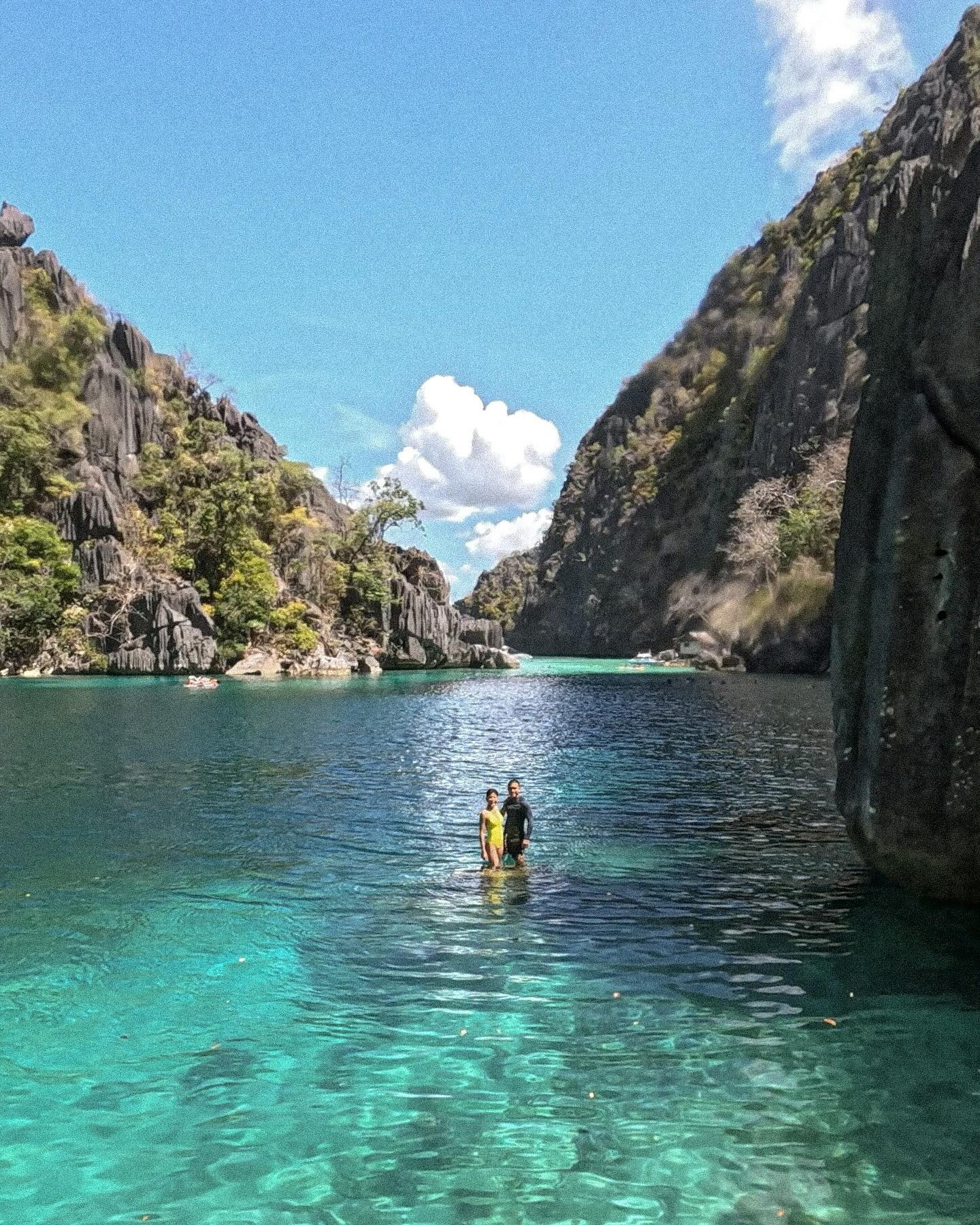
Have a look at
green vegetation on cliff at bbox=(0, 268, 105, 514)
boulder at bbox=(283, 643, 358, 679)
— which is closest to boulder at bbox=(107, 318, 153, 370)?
green vegetation on cliff at bbox=(0, 268, 105, 514)

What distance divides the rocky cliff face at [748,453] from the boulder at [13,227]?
273ft

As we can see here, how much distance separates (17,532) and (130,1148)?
75.8 metres

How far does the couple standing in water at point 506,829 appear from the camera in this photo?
587 inches

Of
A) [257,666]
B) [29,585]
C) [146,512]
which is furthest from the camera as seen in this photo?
[146,512]

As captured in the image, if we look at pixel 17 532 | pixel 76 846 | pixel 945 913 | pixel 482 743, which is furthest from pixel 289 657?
pixel 945 913

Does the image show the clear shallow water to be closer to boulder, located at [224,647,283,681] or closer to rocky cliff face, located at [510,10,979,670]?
rocky cliff face, located at [510,10,979,670]

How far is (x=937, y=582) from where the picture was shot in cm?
1188

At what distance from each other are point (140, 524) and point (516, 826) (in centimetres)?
7663

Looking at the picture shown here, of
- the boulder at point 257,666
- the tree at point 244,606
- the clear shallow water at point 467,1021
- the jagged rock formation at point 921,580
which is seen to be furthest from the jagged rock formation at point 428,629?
the jagged rock formation at point 921,580

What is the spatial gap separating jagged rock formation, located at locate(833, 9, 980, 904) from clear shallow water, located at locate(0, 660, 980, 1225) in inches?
55.4

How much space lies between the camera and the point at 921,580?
1209 cm

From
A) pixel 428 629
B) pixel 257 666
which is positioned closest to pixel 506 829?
pixel 257 666

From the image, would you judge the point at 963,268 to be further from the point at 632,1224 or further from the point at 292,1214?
the point at 292,1214

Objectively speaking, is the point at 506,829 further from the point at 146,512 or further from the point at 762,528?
the point at 146,512
